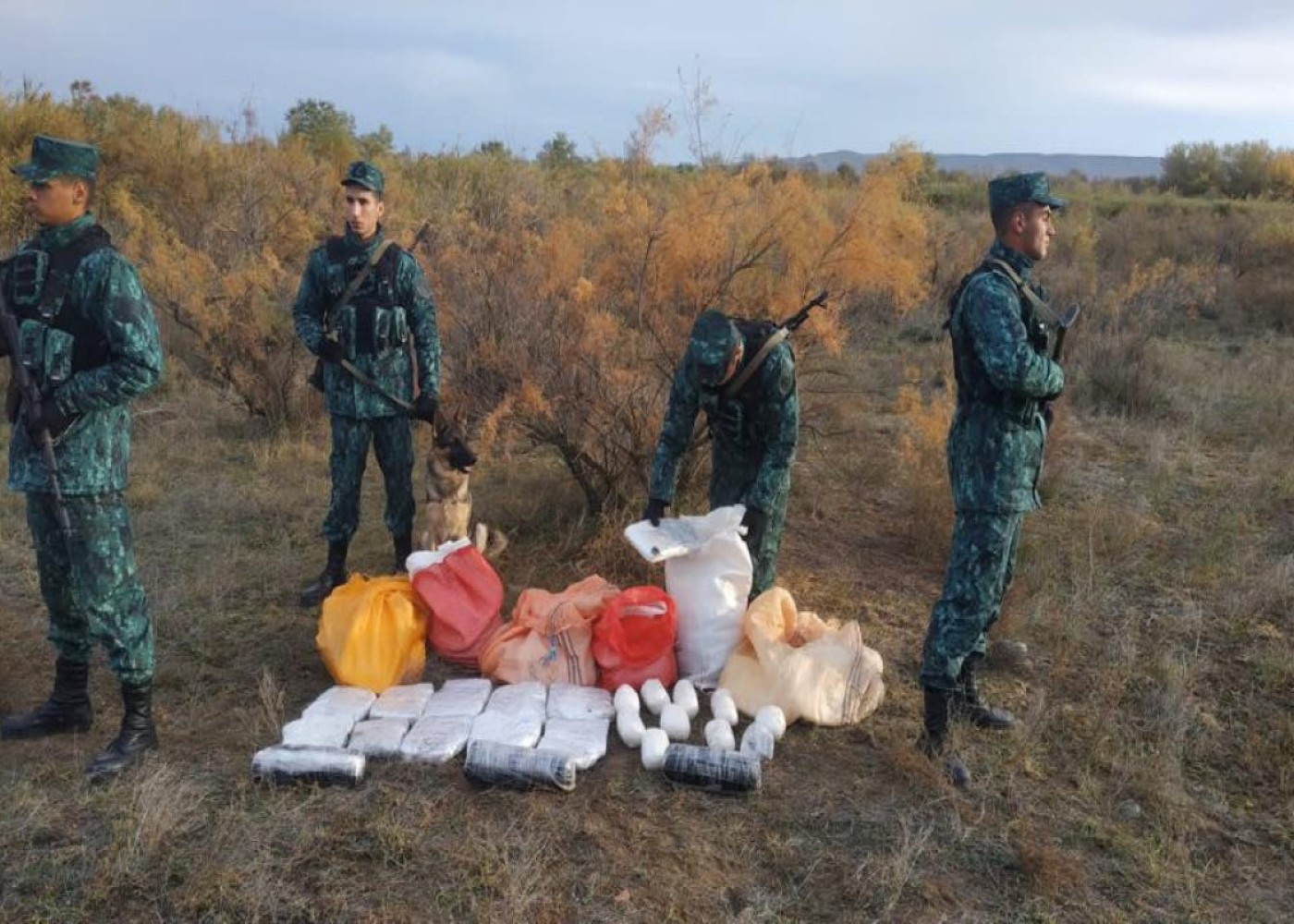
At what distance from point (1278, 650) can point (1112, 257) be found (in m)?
13.2

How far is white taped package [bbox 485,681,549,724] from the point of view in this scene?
3.74m

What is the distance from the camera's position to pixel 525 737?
3.55 m

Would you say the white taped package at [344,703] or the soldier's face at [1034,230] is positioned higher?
the soldier's face at [1034,230]

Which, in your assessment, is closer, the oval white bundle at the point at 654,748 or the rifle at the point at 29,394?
the rifle at the point at 29,394

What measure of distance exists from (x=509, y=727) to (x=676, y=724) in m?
0.60

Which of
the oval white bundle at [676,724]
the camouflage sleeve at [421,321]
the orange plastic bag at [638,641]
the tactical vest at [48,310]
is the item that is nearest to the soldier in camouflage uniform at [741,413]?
the orange plastic bag at [638,641]

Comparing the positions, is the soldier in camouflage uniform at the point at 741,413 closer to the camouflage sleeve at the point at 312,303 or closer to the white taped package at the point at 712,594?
the white taped package at the point at 712,594

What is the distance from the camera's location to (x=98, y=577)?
321 cm

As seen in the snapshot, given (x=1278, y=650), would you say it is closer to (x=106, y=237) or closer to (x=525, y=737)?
(x=525, y=737)

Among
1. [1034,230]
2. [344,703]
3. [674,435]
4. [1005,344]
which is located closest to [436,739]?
[344,703]

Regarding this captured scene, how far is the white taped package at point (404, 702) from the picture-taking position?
3.71 meters

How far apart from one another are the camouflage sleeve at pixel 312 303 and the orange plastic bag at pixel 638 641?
1909mm

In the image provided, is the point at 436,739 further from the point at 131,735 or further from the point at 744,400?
the point at 744,400

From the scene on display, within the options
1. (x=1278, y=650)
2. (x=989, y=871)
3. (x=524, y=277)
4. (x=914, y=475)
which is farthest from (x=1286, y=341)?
(x=989, y=871)
